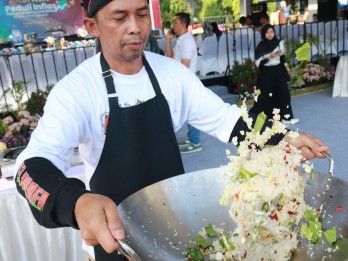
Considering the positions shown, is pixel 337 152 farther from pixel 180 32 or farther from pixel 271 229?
pixel 271 229

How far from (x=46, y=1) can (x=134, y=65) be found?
42.2 feet

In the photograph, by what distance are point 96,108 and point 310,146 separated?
1.65 feet

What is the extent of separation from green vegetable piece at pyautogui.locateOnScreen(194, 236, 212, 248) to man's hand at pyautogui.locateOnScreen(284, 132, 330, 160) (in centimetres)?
30

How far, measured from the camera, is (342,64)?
5.57m

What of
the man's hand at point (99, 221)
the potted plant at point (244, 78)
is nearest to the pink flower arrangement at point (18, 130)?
the potted plant at point (244, 78)

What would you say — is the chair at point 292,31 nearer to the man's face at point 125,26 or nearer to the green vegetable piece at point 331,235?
the man's face at point 125,26

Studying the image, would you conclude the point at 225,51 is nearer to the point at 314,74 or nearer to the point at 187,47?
the point at 314,74

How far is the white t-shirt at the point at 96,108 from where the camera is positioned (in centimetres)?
86

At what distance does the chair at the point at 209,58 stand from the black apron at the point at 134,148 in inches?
194

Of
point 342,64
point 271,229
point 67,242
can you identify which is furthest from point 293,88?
point 271,229

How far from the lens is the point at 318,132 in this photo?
4199 mm

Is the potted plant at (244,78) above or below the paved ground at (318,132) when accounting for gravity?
above

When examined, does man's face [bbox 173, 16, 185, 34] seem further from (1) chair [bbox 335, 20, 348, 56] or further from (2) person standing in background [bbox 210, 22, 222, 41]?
(1) chair [bbox 335, 20, 348, 56]

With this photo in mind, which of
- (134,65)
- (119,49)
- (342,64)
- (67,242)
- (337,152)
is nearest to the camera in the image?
(119,49)
